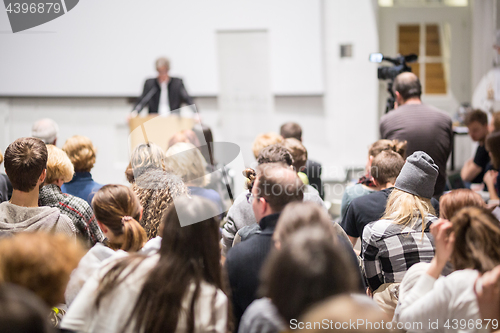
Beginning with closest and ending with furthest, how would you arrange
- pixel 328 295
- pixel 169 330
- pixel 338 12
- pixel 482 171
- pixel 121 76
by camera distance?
1. pixel 328 295
2. pixel 169 330
3. pixel 482 171
4. pixel 338 12
5. pixel 121 76

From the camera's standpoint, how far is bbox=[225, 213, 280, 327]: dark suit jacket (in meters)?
1.41

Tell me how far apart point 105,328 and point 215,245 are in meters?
0.36

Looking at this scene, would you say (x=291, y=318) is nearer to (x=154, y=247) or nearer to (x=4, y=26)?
(x=154, y=247)

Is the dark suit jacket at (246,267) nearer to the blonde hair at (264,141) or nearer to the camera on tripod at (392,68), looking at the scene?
the blonde hair at (264,141)

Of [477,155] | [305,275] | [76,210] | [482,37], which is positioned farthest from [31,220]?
[482,37]

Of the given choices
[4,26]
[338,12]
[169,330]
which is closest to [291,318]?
[169,330]

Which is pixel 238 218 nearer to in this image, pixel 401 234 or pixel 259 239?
pixel 259 239

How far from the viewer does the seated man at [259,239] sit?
1.42 metres

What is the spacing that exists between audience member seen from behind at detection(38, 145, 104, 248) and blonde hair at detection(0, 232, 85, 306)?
34.9 inches

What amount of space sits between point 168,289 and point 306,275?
0.39 meters

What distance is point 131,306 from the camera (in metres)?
1.14

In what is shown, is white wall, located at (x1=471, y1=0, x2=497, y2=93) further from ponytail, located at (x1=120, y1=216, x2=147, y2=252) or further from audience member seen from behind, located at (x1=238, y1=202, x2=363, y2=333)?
ponytail, located at (x1=120, y1=216, x2=147, y2=252)

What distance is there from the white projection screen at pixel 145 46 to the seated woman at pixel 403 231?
3.86 metres

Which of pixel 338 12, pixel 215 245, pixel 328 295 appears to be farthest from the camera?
pixel 338 12
